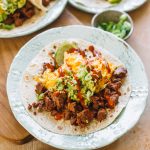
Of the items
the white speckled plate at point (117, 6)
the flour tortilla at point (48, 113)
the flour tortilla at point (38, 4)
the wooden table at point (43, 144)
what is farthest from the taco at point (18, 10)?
the flour tortilla at point (48, 113)

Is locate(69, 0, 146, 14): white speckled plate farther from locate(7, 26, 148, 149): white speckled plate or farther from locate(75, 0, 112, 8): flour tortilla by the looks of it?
locate(7, 26, 148, 149): white speckled plate

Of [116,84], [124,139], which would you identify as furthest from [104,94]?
[124,139]

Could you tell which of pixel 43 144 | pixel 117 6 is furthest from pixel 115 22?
pixel 43 144

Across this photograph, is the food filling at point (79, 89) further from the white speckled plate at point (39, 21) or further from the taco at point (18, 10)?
the taco at point (18, 10)

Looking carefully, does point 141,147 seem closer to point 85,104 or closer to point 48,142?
point 85,104

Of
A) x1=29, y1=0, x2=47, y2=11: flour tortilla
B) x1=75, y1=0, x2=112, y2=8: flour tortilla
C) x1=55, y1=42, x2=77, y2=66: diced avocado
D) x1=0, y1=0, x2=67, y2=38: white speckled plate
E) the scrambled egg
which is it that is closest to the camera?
the scrambled egg

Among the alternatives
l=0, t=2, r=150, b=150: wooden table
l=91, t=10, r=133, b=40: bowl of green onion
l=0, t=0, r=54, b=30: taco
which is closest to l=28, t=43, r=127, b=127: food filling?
l=0, t=2, r=150, b=150: wooden table
